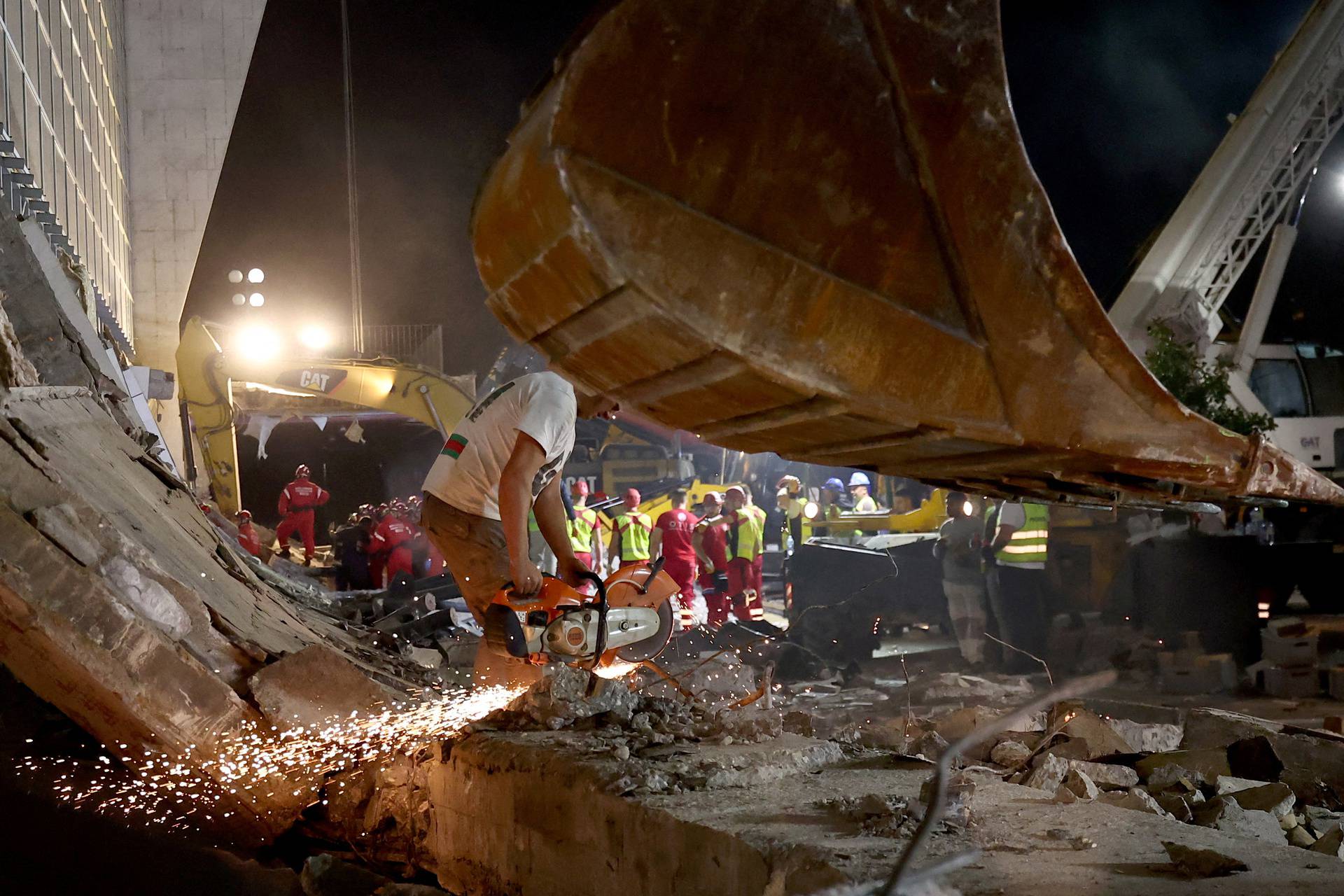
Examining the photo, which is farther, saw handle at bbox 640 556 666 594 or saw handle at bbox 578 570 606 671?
saw handle at bbox 640 556 666 594

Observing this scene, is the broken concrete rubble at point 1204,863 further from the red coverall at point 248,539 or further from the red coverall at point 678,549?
the red coverall at point 248,539

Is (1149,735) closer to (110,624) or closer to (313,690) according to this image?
(313,690)

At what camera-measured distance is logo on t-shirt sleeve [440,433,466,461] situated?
163 inches

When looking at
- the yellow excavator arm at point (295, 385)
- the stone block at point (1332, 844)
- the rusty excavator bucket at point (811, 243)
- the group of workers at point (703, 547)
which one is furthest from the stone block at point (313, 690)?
the yellow excavator arm at point (295, 385)

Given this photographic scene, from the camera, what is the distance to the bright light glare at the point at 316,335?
89.9ft

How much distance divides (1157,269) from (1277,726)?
1482 cm

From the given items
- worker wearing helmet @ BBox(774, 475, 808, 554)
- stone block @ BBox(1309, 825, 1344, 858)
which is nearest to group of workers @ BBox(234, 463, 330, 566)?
worker wearing helmet @ BBox(774, 475, 808, 554)

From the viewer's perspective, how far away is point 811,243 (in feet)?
6.39

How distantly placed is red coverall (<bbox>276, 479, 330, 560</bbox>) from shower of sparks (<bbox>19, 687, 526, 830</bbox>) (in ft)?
35.0

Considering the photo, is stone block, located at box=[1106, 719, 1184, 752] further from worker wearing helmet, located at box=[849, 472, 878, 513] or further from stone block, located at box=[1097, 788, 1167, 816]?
worker wearing helmet, located at box=[849, 472, 878, 513]

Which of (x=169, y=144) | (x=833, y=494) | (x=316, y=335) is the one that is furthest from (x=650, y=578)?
(x=316, y=335)

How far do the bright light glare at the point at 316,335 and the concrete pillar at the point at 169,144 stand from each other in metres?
8.01

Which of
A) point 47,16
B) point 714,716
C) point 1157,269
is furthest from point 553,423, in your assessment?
point 1157,269

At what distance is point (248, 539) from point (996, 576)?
753 cm
